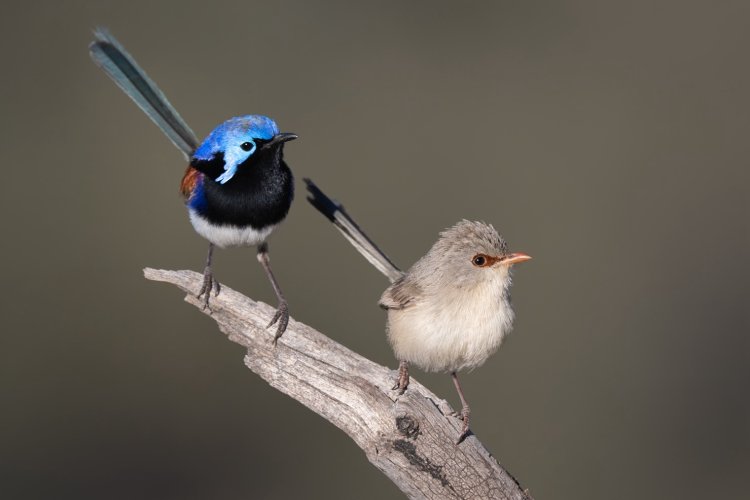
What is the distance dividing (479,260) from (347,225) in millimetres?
Result: 936

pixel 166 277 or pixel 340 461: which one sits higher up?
pixel 166 277

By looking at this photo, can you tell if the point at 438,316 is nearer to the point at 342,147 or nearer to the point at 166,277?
the point at 166,277

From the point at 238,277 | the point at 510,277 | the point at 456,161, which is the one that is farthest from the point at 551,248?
the point at 510,277

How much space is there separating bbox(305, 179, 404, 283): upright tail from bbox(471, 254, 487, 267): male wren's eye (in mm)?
656

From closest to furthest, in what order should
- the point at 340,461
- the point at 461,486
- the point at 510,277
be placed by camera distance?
1. the point at 461,486
2. the point at 510,277
3. the point at 340,461

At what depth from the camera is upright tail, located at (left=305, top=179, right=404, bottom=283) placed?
584 cm

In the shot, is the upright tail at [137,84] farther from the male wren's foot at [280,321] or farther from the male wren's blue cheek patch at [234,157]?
the male wren's foot at [280,321]

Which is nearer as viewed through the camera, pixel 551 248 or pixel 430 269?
pixel 430 269

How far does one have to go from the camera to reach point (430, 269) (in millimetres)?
5336

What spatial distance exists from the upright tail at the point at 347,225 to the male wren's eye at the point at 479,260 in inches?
25.8

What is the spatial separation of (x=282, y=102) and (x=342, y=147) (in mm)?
765

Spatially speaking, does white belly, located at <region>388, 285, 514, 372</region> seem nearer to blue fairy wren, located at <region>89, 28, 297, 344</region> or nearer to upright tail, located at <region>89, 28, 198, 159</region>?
blue fairy wren, located at <region>89, 28, 297, 344</region>

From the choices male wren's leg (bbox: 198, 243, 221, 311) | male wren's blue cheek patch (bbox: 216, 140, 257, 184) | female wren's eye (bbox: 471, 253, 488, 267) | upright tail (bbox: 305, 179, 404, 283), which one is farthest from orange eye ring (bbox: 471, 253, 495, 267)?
male wren's leg (bbox: 198, 243, 221, 311)

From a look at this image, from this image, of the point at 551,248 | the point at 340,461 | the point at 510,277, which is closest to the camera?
the point at 510,277
